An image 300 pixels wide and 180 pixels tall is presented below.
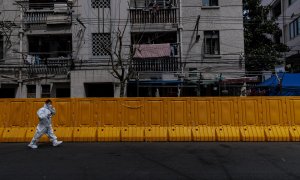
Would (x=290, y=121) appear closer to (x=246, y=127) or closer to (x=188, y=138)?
(x=246, y=127)

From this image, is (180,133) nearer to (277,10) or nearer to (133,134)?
(133,134)

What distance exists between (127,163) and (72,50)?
624 inches

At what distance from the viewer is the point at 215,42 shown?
84.8 feet

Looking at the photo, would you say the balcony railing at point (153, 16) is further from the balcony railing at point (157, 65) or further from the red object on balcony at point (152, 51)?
the balcony railing at point (157, 65)

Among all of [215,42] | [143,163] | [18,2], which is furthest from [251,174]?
[18,2]

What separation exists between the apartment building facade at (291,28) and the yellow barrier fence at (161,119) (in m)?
23.2

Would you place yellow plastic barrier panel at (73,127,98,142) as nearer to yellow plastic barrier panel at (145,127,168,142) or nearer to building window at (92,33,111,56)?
yellow plastic barrier panel at (145,127,168,142)

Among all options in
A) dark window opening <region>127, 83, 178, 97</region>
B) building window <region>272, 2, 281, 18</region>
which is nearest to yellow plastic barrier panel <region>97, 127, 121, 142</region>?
dark window opening <region>127, 83, 178, 97</region>

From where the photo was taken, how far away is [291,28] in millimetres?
43594

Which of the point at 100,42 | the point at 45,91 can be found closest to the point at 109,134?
the point at 100,42

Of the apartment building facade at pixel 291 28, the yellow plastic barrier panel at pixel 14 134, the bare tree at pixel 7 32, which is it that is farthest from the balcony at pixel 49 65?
the apartment building facade at pixel 291 28

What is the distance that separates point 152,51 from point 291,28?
80.0 feet

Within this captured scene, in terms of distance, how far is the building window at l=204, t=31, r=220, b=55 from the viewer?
84.4 ft

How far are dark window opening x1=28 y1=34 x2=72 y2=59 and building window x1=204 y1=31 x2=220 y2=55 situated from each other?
843 centimetres
